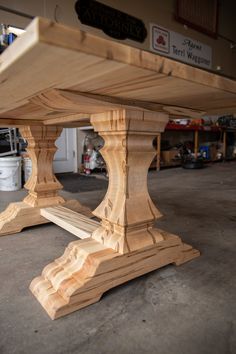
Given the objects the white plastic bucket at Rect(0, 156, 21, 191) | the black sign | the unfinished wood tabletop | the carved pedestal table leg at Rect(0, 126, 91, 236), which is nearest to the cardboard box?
the black sign

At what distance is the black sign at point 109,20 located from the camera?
108 inches

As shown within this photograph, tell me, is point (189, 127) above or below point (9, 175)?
above

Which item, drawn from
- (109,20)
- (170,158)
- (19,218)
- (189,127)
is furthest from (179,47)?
(19,218)

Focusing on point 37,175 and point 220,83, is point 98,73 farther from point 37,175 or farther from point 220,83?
point 37,175

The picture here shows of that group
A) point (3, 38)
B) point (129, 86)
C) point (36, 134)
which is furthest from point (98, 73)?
point (3, 38)

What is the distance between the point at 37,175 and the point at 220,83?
102 centimetres

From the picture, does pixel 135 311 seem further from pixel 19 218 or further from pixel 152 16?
pixel 152 16

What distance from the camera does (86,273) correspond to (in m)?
0.69

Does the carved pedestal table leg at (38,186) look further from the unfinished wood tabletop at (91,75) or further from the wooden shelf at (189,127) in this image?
the wooden shelf at (189,127)

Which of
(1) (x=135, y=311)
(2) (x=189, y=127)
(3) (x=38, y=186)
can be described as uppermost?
(2) (x=189, y=127)

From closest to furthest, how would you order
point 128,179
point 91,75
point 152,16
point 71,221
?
1. point 91,75
2. point 128,179
3. point 71,221
4. point 152,16

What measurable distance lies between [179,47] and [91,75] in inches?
157

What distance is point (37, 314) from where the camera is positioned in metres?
0.65

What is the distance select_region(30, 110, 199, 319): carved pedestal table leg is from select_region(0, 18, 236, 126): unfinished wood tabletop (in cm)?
8
